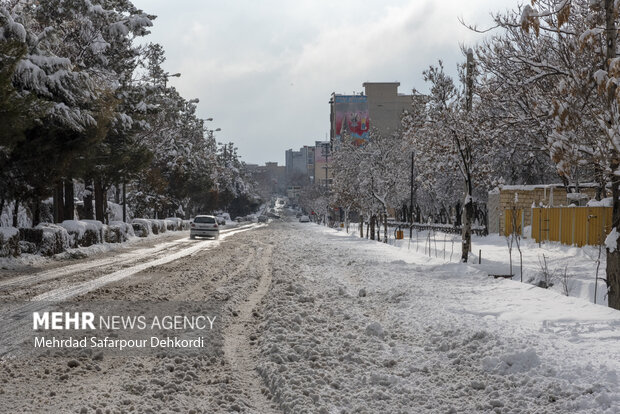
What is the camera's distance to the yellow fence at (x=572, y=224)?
67.9ft

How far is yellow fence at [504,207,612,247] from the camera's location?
2070 cm

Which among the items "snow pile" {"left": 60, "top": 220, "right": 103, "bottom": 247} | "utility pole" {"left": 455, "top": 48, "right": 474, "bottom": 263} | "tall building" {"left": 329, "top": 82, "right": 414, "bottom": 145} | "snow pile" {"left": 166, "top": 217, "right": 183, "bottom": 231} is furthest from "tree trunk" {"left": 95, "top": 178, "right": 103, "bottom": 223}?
"tall building" {"left": 329, "top": 82, "right": 414, "bottom": 145}

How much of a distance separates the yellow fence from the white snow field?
11.5 m

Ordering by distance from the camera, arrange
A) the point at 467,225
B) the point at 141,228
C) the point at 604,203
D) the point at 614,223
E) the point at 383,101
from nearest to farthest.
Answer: the point at 614,223 → the point at 467,225 → the point at 604,203 → the point at 141,228 → the point at 383,101

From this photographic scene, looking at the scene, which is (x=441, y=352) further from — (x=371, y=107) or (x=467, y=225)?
(x=371, y=107)

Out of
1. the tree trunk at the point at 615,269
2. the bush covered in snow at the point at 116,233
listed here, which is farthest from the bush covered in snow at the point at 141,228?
the tree trunk at the point at 615,269

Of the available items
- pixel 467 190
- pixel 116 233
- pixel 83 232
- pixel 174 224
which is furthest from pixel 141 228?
pixel 467 190

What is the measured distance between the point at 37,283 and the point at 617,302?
11319mm

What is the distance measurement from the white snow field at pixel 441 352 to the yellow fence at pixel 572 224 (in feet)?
37.7

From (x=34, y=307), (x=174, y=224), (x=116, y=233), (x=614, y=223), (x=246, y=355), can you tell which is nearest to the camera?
(x=246, y=355)

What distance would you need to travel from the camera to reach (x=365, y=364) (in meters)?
6.36

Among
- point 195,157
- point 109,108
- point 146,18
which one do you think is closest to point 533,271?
point 109,108

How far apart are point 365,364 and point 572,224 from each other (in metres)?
19.1

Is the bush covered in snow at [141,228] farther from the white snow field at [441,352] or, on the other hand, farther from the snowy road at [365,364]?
the white snow field at [441,352]
